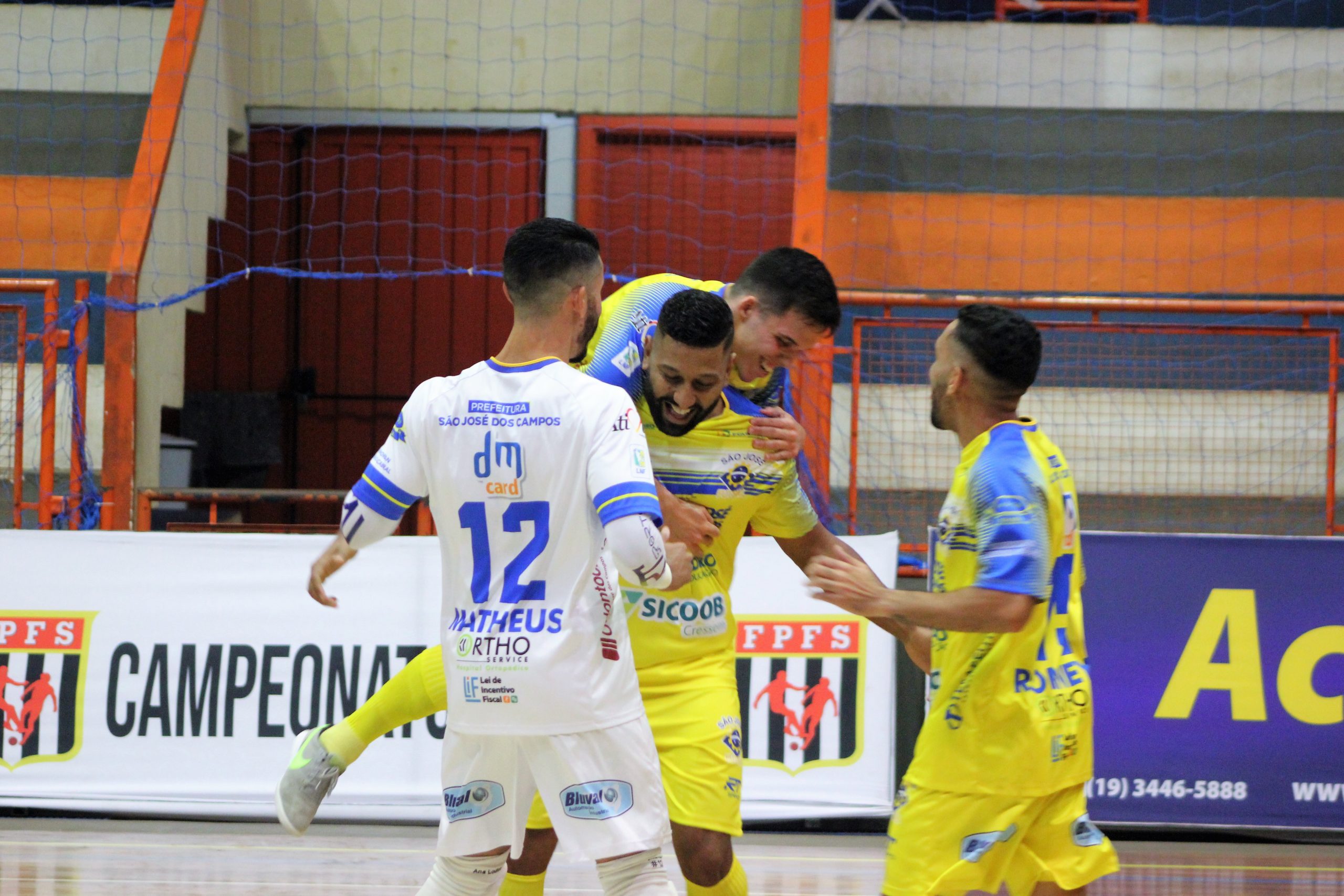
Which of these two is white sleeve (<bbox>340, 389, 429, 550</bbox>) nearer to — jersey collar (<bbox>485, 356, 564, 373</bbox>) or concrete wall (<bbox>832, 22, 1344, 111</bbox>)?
jersey collar (<bbox>485, 356, 564, 373</bbox>)

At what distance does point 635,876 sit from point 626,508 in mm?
899

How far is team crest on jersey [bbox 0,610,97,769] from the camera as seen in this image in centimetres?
618

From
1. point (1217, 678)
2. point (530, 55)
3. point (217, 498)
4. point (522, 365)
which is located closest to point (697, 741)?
point (522, 365)

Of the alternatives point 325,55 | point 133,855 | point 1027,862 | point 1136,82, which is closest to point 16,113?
point 325,55

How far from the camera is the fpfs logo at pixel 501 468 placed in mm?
3035

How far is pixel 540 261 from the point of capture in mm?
3164

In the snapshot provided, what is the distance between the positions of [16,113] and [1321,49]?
29.8 ft

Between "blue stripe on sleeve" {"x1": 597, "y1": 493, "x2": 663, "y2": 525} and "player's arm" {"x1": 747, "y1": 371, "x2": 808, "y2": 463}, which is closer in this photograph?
"blue stripe on sleeve" {"x1": 597, "y1": 493, "x2": 663, "y2": 525}

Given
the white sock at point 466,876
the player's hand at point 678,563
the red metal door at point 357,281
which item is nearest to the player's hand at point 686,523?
the player's hand at point 678,563

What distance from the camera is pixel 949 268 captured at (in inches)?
337

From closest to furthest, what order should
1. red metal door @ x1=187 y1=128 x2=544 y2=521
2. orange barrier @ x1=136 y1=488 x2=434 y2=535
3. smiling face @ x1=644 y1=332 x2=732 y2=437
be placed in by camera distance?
smiling face @ x1=644 y1=332 x2=732 y2=437, orange barrier @ x1=136 y1=488 x2=434 y2=535, red metal door @ x1=187 y1=128 x2=544 y2=521

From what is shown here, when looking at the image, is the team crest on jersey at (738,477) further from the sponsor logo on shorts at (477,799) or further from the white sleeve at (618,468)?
the sponsor logo on shorts at (477,799)

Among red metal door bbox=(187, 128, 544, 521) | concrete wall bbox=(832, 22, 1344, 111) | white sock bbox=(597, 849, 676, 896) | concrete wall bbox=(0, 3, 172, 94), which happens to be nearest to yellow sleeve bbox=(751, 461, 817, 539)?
white sock bbox=(597, 849, 676, 896)

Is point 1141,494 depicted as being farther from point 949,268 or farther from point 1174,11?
point 1174,11
